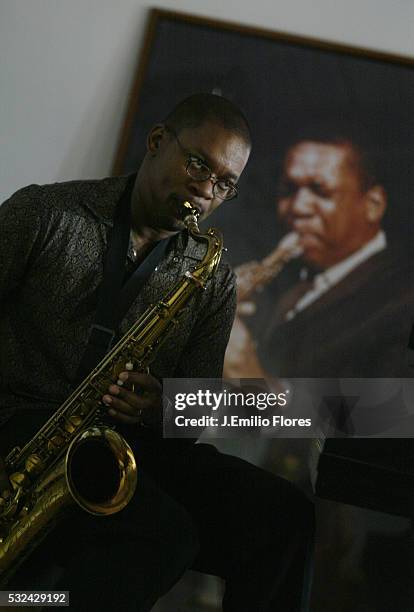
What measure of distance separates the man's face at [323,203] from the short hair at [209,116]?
588 millimetres

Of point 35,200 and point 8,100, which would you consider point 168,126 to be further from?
point 8,100

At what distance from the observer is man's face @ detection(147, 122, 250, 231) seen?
188 cm

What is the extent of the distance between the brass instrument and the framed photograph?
0.03 metres

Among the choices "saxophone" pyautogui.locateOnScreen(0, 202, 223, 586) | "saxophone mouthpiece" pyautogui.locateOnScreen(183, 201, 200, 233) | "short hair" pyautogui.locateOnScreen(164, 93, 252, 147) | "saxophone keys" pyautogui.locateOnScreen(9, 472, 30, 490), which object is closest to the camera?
"saxophone" pyautogui.locateOnScreen(0, 202, 223, 586)

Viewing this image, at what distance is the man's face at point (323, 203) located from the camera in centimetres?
254

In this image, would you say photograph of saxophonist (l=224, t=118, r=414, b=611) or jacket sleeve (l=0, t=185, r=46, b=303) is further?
photograph of saxophonist (l=224, t=118, r=414, b=611)

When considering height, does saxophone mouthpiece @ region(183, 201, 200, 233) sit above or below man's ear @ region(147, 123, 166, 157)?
below

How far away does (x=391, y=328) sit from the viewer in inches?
101

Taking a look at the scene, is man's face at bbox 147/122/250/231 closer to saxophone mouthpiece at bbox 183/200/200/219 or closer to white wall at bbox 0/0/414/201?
saxophone mouthpiece at bbox 183/200/200/219

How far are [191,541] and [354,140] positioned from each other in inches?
66.3

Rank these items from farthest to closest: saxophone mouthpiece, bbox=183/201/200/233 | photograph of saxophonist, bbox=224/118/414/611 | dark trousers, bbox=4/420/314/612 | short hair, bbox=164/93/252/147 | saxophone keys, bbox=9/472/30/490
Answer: photograph of saxophonist, bbox=224/118/414/611
short hair, bbox=164/93/252/147
saxophone mouthpiece, bbox=183/201/200/233
saxophone keys, bbox=9/472/30/490
dark trousers, bbox=4/420/314/612

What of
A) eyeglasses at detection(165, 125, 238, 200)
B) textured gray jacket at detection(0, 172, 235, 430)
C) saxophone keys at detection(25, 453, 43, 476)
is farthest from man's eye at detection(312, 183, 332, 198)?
saxophone keys at detection(25, 453, 43, 476)

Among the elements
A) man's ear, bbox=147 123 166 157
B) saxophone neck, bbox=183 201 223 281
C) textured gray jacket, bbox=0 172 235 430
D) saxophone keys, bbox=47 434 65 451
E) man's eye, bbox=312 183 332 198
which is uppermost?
man's eye, bbox=312 183 332 198

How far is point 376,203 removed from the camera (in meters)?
2.58
